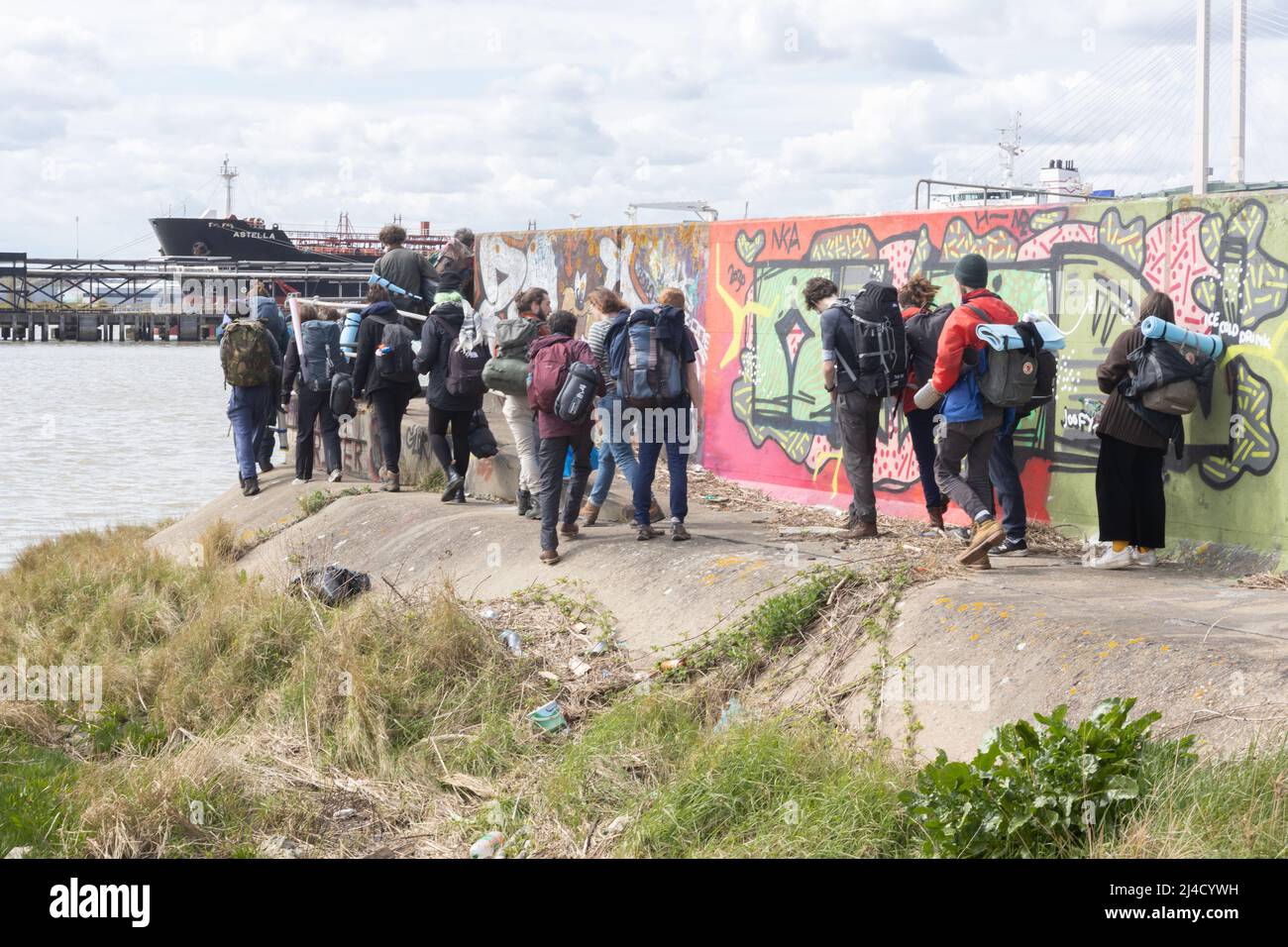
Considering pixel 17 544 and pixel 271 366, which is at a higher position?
pixel 271 366

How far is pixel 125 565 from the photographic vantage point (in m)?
12.3

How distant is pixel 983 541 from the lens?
26.2 ft

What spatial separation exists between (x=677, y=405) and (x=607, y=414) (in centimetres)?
80

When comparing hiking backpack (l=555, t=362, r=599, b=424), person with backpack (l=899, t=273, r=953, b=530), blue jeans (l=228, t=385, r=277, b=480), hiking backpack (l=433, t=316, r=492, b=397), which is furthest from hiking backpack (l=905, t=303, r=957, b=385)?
blue jeans (l=228, t=385, r=277, b=480)

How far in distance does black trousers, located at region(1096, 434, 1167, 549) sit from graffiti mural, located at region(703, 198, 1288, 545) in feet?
1.45

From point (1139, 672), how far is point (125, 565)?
915cm

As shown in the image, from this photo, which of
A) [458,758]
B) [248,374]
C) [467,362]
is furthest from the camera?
[248,374]

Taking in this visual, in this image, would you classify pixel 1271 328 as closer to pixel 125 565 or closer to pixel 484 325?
pixel 125 565

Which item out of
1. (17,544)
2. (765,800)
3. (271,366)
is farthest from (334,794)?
(17,544)

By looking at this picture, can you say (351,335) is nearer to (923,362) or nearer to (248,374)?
(248,374)

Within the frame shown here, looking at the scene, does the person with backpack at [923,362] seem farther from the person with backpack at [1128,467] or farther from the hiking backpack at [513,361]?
the hiking backpack at [513,361]

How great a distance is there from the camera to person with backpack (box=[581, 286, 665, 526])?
932cm

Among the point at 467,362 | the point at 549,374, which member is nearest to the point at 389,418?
the point at 467,362

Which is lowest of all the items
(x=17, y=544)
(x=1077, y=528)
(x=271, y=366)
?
(x=17, y=544)
